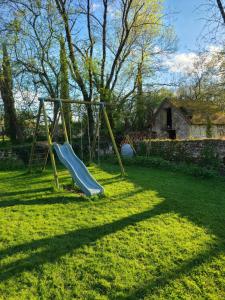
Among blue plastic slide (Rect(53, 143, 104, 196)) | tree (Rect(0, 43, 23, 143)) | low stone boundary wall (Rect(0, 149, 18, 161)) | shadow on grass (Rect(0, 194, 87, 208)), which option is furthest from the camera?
tree (Rect(0, 43, 23, 143))

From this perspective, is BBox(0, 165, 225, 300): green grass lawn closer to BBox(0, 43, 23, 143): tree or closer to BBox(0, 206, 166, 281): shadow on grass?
BBox(0, 206, 166, 281): shadow on grass

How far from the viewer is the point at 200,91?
3716cm

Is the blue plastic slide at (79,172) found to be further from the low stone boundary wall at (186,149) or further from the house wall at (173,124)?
the house wall at (173,124)

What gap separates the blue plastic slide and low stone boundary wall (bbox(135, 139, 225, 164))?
5.74 meters

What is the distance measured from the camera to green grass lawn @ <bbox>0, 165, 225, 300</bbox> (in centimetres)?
338

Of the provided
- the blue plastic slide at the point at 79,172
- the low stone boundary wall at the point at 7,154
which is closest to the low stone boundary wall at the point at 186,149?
the blue plastic slide at the point at 79,172

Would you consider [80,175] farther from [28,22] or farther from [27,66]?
[28,22]

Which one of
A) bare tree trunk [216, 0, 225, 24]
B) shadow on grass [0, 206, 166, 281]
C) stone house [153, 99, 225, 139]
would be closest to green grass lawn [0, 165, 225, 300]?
shadow on grass [0, 206, 166, 281]

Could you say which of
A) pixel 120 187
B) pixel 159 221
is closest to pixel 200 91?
pixel 120 187

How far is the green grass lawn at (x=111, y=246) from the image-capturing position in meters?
3.38

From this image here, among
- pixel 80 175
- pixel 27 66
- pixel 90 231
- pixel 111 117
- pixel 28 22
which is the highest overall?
pixel 28 22

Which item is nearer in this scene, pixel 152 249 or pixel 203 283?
pixel 203 283

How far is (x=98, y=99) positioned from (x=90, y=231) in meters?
16.2

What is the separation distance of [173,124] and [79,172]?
64.3 ft
